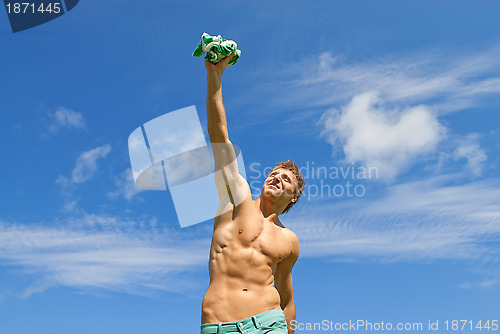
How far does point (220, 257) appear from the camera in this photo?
6727 millimetres

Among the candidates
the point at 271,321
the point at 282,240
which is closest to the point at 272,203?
the point at 282,240

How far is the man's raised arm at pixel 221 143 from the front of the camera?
22.2 feet

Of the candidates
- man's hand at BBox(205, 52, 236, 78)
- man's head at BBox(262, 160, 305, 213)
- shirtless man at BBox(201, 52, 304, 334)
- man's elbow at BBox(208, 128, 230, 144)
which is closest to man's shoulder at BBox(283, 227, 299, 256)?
shirtless man at BBox(201, 52, 304, 334)

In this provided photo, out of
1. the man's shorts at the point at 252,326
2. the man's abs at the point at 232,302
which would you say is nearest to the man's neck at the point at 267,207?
→ the man's abs at the point at 232,302

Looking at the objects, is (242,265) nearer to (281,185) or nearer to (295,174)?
(281,185)

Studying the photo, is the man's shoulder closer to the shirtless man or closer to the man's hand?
the shirtless man

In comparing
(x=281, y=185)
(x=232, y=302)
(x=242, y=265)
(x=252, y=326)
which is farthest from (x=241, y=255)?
(x=281, y=185)

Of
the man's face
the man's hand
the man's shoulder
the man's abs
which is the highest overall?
the man's hand

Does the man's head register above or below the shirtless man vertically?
above

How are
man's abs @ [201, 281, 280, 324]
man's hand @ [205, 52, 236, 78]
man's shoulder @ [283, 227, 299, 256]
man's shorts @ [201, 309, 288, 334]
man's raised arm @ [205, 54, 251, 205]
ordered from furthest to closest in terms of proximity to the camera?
man's shoulder @ [283, 227, 299, 256] → man's hand @ [205, 52, 236, 78] → man's raised arm @ [205, 54, 251, 205] → man's abs @ [201, 281, 280, 324] → man's shorts @ [201, 309, 288, 334]

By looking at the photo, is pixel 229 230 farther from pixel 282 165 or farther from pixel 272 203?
pixel 282 165

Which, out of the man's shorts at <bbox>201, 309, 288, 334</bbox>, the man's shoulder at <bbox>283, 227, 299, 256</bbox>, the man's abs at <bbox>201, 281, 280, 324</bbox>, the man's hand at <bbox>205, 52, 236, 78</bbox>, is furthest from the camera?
the man's shoulder at <bbox>283, 227, 299, 256</bbox>

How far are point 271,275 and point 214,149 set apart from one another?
1.80 m

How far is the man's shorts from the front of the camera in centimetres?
632
